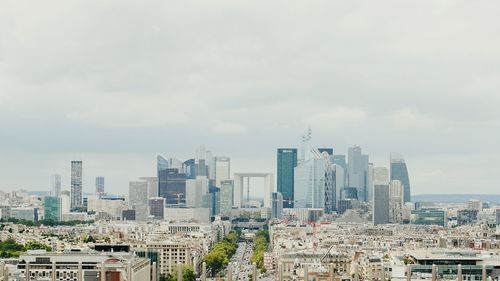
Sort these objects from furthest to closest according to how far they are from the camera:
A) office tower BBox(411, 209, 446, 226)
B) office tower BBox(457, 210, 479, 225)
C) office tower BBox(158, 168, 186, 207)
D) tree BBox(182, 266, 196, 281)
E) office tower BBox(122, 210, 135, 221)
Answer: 1. office tower BBox(158, 168, 186, 207)
2. office tower BBox(122, 210, 135, 221)
3. office tower BBox(457, 210, 479, 225)
4. office tower BBox(411, 209, 446, 226)
5. tree BBox(182, 266, 196, 281)

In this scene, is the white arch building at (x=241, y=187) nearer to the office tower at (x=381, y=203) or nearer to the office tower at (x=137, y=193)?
the office tower at (x=137, y=193)

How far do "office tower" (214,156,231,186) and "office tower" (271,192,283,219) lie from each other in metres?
27.1

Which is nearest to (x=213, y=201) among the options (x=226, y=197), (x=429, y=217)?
(x=226, y=197)

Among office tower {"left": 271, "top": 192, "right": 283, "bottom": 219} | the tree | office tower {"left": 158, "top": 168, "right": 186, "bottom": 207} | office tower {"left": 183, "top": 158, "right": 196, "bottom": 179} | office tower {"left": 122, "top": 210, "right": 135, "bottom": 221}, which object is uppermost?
office tower {"left": 183, "top": 158, "right": 196, "bottom": 179}

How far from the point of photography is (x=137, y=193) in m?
147

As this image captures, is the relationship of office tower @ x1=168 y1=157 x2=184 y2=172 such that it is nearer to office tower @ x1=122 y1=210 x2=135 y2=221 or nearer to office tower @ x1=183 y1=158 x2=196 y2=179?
office tower @ x1=183 y1=158 x2=196 y2=179

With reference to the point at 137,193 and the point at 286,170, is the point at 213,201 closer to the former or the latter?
the point at 137,193

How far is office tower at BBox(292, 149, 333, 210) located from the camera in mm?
164000

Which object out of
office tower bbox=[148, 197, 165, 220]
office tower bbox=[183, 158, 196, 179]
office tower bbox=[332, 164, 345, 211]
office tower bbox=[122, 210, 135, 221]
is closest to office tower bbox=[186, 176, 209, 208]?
office tower bbox=[148, 197, 165, 220]

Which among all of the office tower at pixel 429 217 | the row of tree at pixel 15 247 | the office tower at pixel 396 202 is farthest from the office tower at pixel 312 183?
the row of tree at pixel 15 247

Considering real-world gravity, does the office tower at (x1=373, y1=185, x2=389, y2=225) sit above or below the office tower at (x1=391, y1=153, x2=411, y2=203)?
below

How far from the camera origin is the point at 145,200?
146 meters

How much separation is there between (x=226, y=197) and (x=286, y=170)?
20.8 metres

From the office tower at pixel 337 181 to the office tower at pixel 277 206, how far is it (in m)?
12.6
